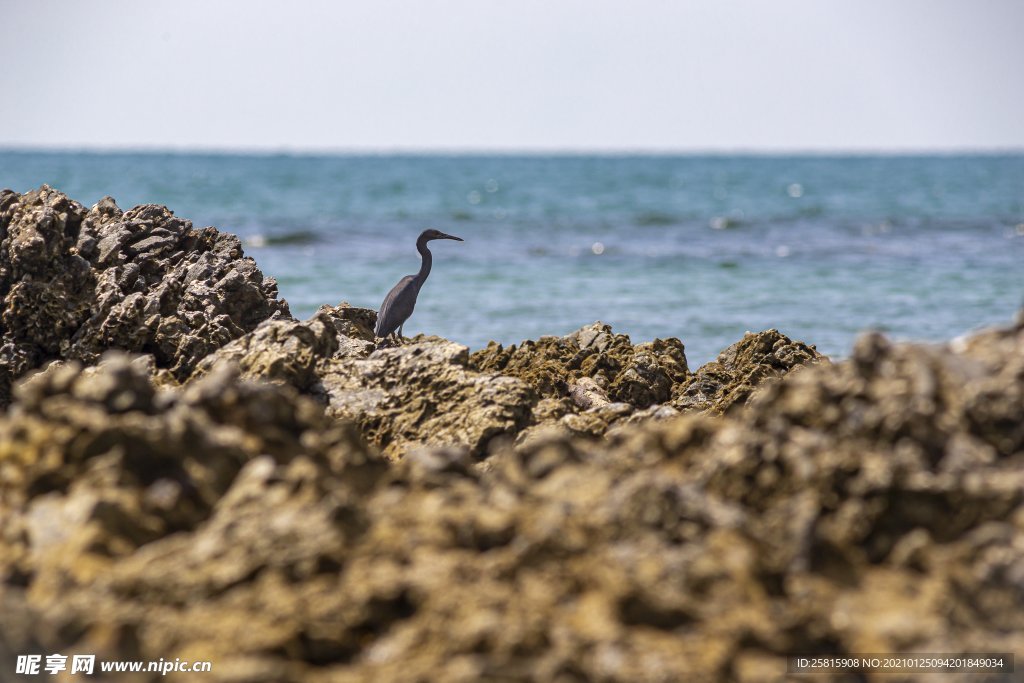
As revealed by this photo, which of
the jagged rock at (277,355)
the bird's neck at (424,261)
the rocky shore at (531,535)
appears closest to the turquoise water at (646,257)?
the bird's neck at (424,261)

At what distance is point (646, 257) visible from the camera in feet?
75.9

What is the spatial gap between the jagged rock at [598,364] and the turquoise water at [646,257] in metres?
3.48

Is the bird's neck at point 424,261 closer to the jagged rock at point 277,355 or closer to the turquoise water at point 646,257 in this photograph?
the jagged rock at point 277,355

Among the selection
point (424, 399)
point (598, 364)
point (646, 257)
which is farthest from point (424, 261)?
point (646, 257)

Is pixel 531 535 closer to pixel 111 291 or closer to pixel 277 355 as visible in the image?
pixel 277 355

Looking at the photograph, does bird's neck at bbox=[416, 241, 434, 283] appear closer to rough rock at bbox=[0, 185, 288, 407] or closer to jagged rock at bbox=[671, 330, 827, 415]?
rough rock at bbox=[0, 185, 288, 407]

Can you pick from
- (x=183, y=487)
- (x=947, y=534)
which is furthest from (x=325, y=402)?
(x=947, y=534)

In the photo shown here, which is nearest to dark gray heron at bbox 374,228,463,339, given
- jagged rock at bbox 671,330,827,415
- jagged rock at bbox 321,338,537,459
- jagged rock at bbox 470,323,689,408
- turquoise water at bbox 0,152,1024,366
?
jagged rock at bbox 470,323,689,408

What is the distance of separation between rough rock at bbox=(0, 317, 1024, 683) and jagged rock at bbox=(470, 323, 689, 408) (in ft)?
11.9

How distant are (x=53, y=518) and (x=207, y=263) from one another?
356 cm

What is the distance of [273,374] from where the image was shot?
602 cm

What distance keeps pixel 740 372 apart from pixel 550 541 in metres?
4.79

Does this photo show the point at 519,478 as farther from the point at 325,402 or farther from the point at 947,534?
the point at 325,402

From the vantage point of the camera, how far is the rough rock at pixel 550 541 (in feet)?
10.6
